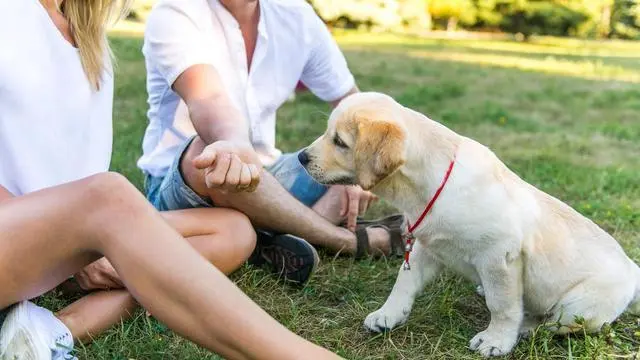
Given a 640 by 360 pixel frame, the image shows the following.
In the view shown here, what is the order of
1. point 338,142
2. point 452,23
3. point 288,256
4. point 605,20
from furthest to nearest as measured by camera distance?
point 605,20 < point 452,23 < point 288,256 < point 338,142

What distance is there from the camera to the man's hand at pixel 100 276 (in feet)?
8.27

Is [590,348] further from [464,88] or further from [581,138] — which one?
[464,88]

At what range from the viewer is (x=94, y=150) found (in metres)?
2.71

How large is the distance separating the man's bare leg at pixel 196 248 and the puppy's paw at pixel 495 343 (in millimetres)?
943

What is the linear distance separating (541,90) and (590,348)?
302 inches

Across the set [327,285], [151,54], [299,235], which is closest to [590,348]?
[327,285]

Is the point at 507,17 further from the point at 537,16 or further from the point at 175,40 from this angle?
the point at 175,40

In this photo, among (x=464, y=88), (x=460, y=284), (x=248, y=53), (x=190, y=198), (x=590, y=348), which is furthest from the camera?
(x=464, y=88)

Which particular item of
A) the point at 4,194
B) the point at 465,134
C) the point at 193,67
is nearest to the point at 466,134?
the point at 465,134

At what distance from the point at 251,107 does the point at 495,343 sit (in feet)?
4.99

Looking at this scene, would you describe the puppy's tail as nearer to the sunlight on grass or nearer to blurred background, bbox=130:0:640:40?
the sunlight on grass

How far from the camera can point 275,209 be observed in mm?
3119

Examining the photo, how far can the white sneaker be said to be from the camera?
2.06 metres

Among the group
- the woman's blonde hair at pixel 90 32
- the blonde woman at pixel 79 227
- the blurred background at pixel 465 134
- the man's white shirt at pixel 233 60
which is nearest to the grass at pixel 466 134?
the blurred background at pixel 465 134
